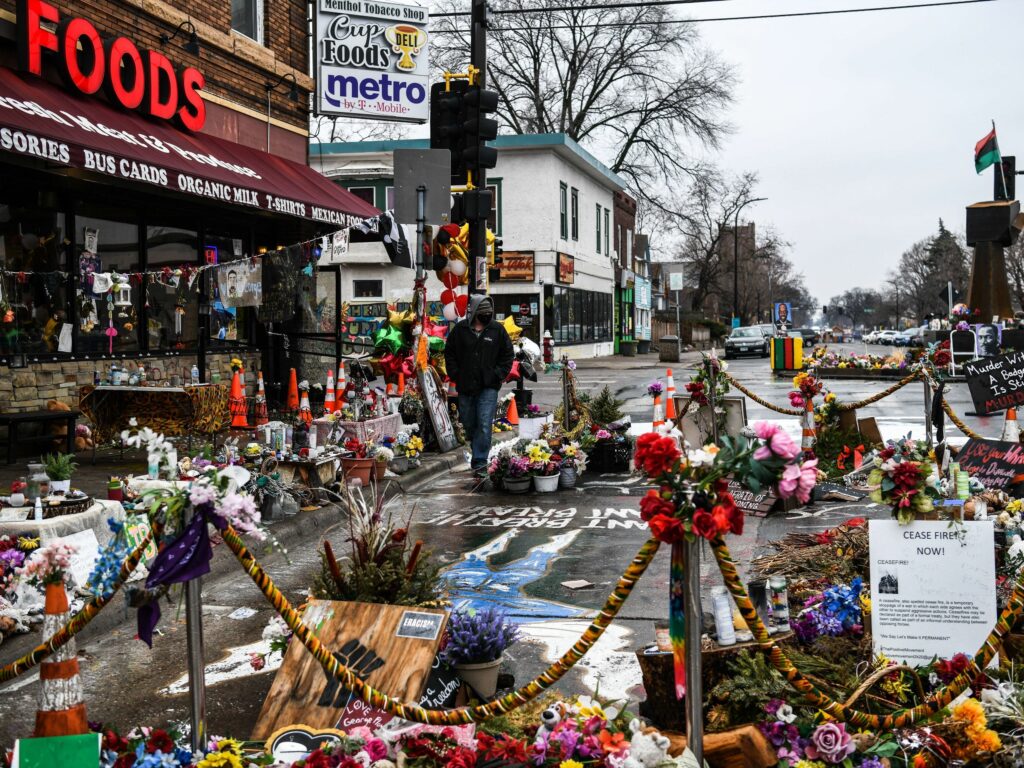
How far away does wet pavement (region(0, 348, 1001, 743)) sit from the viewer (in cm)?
511

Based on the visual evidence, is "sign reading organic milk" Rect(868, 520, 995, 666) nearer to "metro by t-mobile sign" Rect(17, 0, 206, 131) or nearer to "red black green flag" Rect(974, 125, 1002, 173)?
"metro by t-mobile sign" Rect(17, 0, 206, 131)

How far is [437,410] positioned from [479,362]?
2.56 metres

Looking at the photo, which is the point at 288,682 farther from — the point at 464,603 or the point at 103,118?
the point at 103,118

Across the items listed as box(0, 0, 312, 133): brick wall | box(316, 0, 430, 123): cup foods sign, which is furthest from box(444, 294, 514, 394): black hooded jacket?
box(316, 0, 430, 123): cup foods sign

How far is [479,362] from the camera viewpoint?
11.5 m

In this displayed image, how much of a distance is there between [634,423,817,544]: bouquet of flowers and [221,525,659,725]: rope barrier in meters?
0.12

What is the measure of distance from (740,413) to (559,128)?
1590 inches

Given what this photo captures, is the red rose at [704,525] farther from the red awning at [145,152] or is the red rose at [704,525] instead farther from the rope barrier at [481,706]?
the red awning at [145,152]

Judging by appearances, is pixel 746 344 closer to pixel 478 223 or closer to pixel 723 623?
pixel 478 223

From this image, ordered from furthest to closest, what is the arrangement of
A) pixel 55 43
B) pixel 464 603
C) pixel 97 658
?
pixel 55 43 < pixel 464 603 < pixel 97 658

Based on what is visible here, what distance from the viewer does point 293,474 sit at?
9914 millimetres

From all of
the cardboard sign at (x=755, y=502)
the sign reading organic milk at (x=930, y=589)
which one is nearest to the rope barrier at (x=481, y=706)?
the sign reading organic milk at (x=930, y=589)

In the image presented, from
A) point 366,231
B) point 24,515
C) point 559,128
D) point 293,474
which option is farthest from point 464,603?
point 559,128

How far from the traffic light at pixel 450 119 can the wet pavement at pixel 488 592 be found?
461cm
